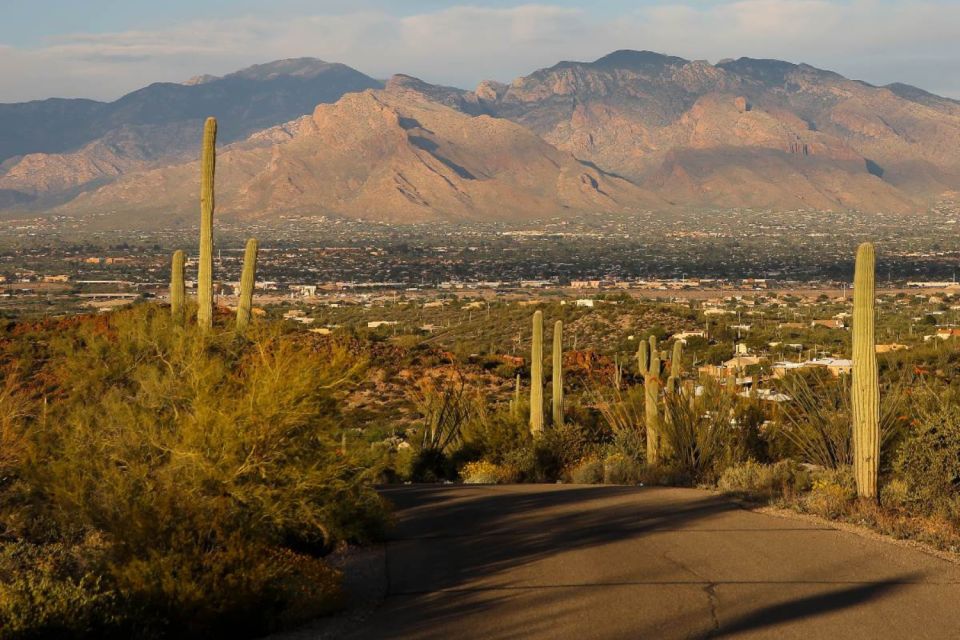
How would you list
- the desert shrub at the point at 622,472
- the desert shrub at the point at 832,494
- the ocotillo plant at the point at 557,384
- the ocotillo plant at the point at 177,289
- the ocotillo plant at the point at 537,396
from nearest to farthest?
the desert shrub at the point at 832,494 < the ocotillo plant at the point at 177,289 < the desert shrub at the point at 622,472 < the ocotillo plant at the point at 537,396 < the ocotillo plant at the point at 557,384

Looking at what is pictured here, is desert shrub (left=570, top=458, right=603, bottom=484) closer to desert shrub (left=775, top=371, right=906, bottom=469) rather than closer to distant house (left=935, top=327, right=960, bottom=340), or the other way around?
desert shrub (left=775, top=371, right=906, bottom=469)

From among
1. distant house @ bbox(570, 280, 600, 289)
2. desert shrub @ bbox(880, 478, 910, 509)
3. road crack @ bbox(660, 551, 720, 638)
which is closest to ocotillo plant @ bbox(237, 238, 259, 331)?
road crack @ bbox(660, 551, 720, 638)

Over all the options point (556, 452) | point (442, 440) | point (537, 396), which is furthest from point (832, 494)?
point (442, 440)

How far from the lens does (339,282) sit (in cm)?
12431

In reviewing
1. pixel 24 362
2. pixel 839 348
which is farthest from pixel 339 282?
pixel 24 362

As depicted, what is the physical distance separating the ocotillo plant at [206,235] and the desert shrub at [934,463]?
903 cm

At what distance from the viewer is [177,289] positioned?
Result: 72.2 feet

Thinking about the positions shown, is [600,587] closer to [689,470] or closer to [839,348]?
[689,470]

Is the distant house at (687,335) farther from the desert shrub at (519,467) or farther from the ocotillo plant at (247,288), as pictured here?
the ocotillo plant at (247,288)

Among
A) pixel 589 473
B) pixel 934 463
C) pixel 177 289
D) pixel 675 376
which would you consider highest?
pixel 177 289

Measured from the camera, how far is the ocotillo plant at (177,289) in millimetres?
20469

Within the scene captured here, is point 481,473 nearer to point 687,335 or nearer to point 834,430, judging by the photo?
point 834,430

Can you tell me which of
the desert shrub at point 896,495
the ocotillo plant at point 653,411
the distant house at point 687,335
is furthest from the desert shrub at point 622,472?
the distant house at point 687,335

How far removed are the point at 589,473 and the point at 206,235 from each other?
711 cm
